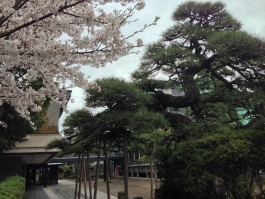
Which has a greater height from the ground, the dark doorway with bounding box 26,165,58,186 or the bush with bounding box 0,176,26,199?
the bush with bounding box 0,176,26,199

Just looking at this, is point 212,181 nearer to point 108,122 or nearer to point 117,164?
point 108,122

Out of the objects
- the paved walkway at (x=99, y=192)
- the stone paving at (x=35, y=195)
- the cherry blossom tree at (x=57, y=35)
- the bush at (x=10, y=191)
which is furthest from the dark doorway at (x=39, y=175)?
the cherry blossom tree at (x=57, y=35)

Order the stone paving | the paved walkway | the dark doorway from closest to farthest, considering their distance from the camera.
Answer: the paved walkway
the stone paving
the dark doorway

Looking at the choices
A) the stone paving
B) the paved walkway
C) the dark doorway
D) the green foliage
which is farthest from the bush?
the dark doorway

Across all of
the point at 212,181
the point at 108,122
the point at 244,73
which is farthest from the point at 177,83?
the point at 212,181

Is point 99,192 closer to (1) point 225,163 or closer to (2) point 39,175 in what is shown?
(1) point 225,163

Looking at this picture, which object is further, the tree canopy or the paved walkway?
the paved walkway

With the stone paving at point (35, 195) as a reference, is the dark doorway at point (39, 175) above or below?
above

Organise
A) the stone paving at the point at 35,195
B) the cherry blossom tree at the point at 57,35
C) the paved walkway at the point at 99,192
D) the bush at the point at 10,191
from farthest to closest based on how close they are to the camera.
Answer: the stone paving at the point at 35,195 → the paved walkway at the point at 99,192 → the bush at the point at 10,191 → the cherry blossom tree at the point at 57,35

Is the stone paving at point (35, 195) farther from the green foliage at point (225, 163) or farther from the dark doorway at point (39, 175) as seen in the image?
the green foliage at point (225, 163)

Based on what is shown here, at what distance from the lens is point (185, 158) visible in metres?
5.26

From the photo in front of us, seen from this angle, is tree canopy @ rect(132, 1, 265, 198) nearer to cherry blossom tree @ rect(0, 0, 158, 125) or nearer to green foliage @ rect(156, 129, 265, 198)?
green foliage @ rect(156, 129, 265, 198)

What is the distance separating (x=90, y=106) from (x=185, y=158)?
2.98m

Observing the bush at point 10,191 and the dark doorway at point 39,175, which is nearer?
the bush at point 10,191
